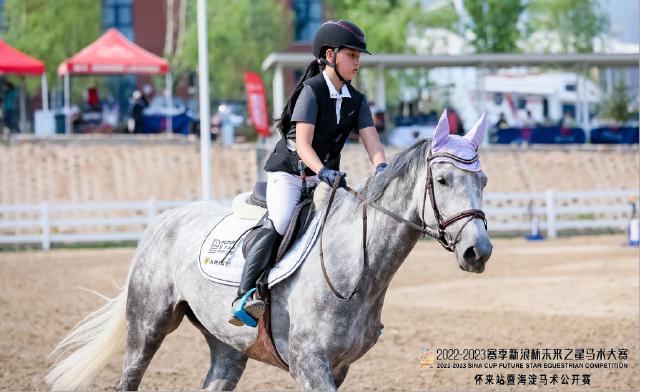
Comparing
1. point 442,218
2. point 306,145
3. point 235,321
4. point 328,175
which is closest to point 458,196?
point 442,218

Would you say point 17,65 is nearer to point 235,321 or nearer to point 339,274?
point 235,321

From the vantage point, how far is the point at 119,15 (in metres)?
54.2

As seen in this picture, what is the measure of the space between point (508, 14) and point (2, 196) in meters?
21.4

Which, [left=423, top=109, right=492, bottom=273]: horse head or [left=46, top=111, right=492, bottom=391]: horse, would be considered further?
[left=46, top=111, right=492, bottom=391]: horse

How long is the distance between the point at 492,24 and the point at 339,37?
33910mm

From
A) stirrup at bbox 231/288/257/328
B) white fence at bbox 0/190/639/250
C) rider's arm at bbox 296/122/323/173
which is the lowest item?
white fence at bbox 0/190/639/250

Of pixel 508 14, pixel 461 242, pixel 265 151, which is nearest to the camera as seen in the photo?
pixel 461 242

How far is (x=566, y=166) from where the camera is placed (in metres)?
29.1

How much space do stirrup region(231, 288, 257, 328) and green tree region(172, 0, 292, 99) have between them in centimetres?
3943

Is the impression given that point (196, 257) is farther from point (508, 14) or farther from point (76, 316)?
point (508, 14)

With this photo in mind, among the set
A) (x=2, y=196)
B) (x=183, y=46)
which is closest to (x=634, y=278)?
(x=2, y=196)

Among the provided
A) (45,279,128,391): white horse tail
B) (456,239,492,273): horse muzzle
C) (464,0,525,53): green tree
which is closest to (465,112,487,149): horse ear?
(456,239,492,273): horse muzzle

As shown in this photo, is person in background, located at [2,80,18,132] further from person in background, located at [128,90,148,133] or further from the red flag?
the red flag

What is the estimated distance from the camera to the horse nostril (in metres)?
5.35
